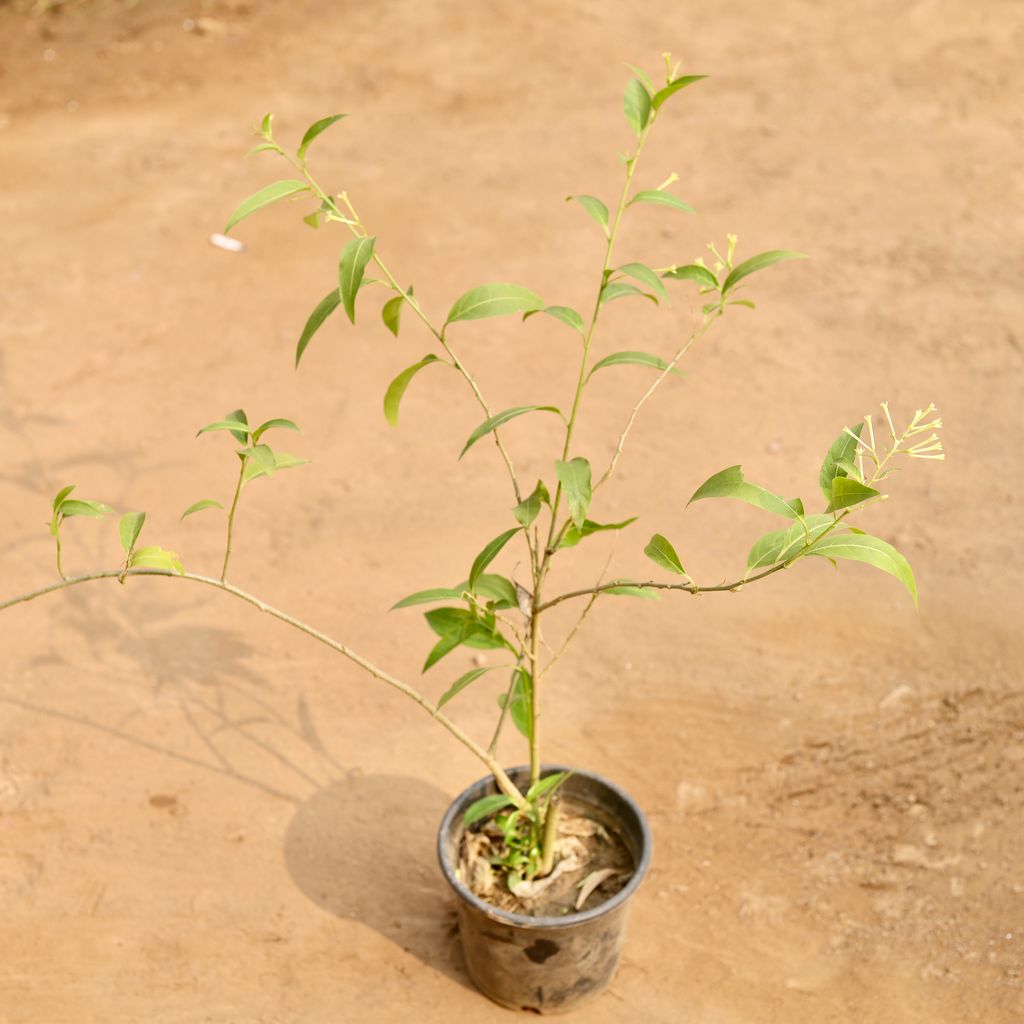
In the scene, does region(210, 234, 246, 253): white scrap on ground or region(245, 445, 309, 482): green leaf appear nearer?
region(245, 445, 309, 482): green leaf

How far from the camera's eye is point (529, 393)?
467cm

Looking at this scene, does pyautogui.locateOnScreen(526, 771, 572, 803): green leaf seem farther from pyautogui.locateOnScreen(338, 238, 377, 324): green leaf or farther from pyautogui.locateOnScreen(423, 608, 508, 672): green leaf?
pyautogui.locateOnScreen(338, 238, 377, 324): green leaf

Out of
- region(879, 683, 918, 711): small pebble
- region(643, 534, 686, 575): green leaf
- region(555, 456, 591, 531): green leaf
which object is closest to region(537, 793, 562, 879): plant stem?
region(643, 534, 686, 575): green leaf

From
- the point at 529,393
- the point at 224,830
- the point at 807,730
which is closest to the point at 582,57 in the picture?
the point at 529,393

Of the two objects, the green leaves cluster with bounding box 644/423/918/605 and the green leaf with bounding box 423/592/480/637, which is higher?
the green leaves cluster with bounding box 644/423/918/605

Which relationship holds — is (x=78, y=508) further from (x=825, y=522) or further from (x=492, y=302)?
(x=825, y=522)

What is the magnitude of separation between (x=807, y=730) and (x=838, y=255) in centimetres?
255

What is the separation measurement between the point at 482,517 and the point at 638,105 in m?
2.00

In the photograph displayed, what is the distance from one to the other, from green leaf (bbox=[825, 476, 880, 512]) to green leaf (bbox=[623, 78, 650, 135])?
74 centimetres

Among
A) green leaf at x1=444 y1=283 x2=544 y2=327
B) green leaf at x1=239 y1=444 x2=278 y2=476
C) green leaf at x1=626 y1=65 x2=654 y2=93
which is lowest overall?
green leaf at x1=239 y1=444 x2=278 y2=476

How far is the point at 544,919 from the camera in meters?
2.59

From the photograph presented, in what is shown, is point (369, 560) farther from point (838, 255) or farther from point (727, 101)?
point (727, 101)

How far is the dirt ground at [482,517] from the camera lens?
3014 millimetres

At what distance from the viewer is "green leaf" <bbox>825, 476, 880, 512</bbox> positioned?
1.90 metres
